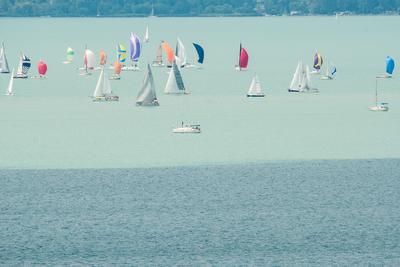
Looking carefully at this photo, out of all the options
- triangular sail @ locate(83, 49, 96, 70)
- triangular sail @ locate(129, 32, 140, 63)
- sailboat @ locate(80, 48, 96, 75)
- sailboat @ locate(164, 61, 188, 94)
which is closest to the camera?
sailboat @ locate(164, 61, 188, 94)

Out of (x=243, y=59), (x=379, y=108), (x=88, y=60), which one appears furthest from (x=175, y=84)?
(x=243, y=59)

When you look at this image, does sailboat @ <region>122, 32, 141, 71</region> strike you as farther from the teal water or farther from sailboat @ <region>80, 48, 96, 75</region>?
the teal water

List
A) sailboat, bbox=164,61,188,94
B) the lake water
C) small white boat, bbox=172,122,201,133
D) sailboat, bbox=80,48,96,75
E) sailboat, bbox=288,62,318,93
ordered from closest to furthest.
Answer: the lake water → small white boat, bbox=172,122,201,133 → sailboat, bbox=164,61,188,94 → sailboat, bbox=288,62,318,93 → sailboat, bbox=80,48,96,75

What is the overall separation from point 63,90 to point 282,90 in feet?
85.3

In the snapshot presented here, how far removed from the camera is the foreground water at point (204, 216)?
48.4 meters

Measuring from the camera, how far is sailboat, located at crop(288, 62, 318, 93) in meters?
135

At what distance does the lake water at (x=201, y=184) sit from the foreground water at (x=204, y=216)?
85mm

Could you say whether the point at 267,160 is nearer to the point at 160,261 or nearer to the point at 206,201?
the point at 206,201

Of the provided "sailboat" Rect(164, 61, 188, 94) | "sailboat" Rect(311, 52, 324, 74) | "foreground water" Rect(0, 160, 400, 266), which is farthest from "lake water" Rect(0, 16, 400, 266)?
"sailboat" Rect(311, 52, 324, 74)

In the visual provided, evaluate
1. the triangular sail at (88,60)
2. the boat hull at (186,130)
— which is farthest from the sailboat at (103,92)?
the triangular sail at (88,60)

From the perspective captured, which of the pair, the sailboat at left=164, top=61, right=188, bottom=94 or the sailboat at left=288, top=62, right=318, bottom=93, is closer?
the sailboat at left=164, top=61, right=188, bottom=94

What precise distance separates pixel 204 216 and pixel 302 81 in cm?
7976

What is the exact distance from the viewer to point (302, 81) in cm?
13488

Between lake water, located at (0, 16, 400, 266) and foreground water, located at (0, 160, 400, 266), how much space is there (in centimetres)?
9
